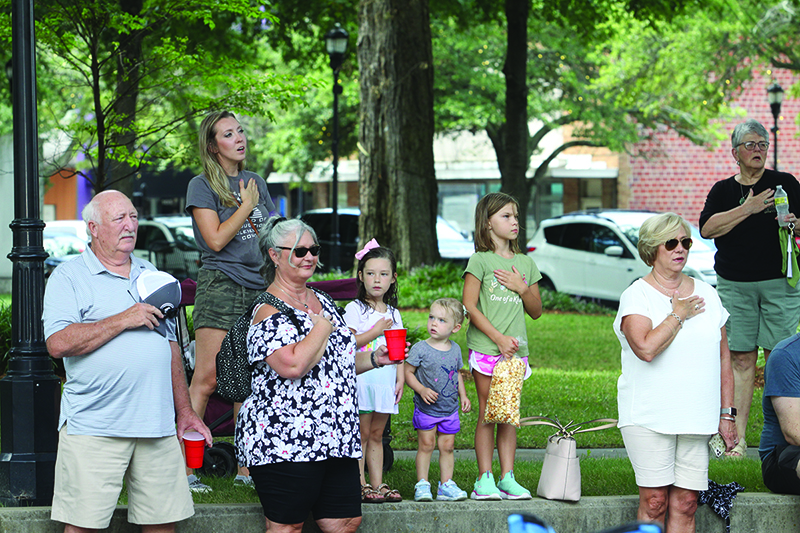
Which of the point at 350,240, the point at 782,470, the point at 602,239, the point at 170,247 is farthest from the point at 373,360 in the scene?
the point at 350,240

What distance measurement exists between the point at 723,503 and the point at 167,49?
6805 mm

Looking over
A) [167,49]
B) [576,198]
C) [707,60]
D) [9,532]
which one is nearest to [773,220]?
[9,532]

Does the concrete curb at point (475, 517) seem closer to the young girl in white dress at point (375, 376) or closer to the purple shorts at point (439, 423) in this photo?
the young girl in white dress at point (375, 376)

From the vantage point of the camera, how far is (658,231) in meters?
4.54

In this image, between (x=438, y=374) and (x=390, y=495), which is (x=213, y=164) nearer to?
(x=438, y=374)

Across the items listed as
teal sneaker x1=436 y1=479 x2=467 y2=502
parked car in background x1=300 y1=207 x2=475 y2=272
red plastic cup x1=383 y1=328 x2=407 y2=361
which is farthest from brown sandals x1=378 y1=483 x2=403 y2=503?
parked car in background x1=300 y1=207 x2=475 y2=272

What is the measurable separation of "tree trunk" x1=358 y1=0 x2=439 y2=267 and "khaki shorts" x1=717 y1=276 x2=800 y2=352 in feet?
26.6

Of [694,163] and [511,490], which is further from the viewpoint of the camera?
[694,163]

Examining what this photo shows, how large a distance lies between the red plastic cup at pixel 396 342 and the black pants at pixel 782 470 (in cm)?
221

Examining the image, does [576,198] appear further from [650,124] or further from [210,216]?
[210,216]

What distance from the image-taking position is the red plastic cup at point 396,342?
13.6ft

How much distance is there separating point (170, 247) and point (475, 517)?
620 inches

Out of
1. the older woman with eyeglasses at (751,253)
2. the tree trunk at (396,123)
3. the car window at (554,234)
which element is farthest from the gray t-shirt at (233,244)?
the car window at (554,234)

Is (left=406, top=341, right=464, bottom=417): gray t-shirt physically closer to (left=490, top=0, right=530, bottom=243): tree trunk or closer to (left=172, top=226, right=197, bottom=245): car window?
(left=490, top=0, right=530, bottom=243): tree trunk
